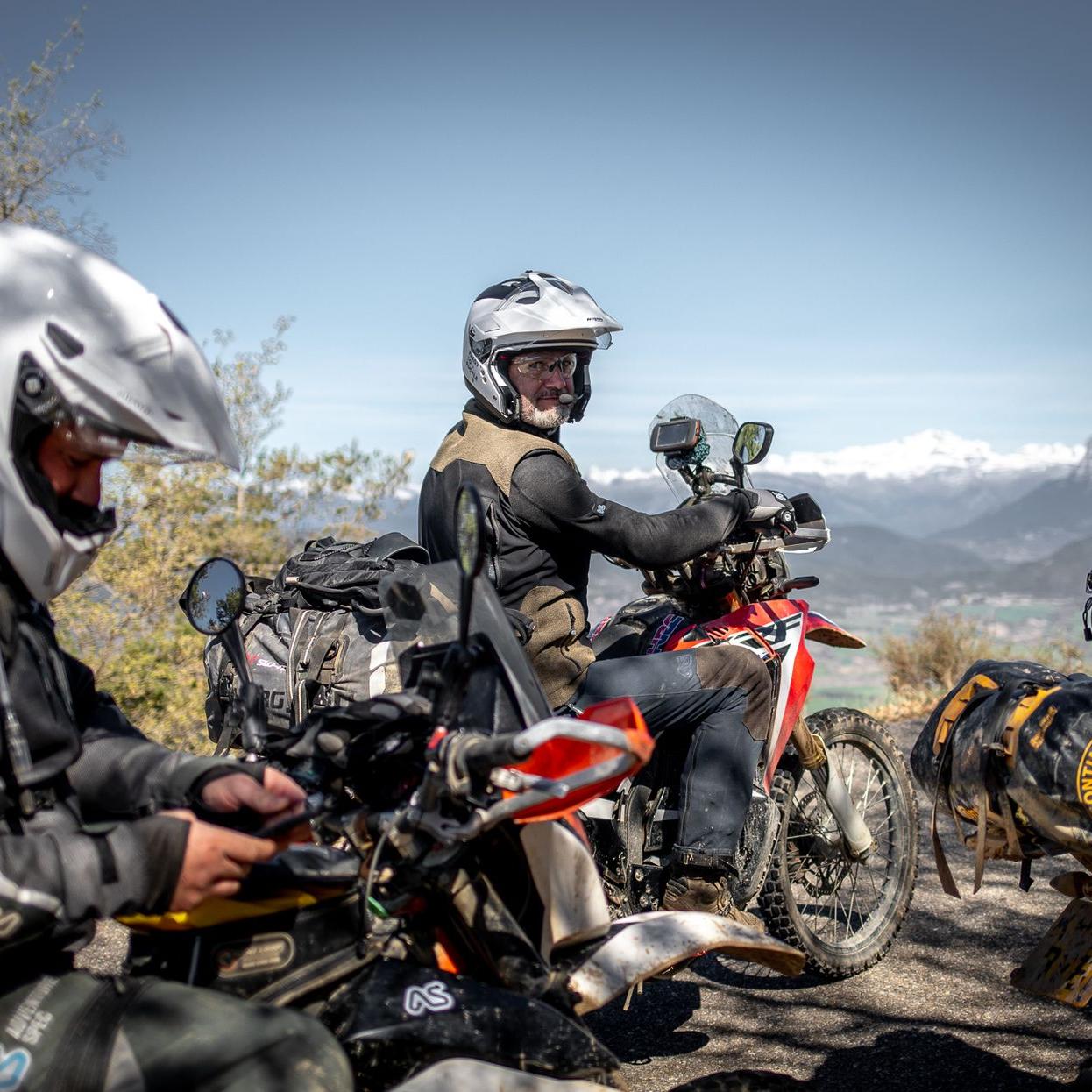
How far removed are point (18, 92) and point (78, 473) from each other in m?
11.1

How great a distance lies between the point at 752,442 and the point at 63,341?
2852mm

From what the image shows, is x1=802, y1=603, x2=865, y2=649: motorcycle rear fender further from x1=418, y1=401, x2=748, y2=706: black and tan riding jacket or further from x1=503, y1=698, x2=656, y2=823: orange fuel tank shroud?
x1=503, y1=698, x2=656, y2=823: orange fuel tank shroud

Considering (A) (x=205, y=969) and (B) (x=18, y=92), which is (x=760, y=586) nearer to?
(A) (x=205, y=969)

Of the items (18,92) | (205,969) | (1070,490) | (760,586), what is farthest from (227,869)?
(1070,490)

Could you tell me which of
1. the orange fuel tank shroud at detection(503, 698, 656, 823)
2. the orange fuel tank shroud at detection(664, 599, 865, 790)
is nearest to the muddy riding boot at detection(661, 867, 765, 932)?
the orange fuel tank shroud at detection(664, 599, 865, 790)

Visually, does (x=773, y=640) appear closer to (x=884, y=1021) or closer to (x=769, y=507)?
(x=769, y=507)

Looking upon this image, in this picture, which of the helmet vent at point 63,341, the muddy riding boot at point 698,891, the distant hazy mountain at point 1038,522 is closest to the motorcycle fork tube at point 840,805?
the muddy riding boot at point 698,891

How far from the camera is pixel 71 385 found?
191cm

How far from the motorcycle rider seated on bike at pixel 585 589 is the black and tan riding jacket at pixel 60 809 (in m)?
1.76

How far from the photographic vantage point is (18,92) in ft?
37.2

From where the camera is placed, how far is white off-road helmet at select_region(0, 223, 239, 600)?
1.92m

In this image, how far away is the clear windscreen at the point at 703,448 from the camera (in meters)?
4.42

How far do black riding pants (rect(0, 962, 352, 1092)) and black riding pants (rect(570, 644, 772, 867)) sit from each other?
2.11 meters

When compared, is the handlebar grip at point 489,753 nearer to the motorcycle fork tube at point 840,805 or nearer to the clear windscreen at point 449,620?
the clear windscreen at point 449,620
